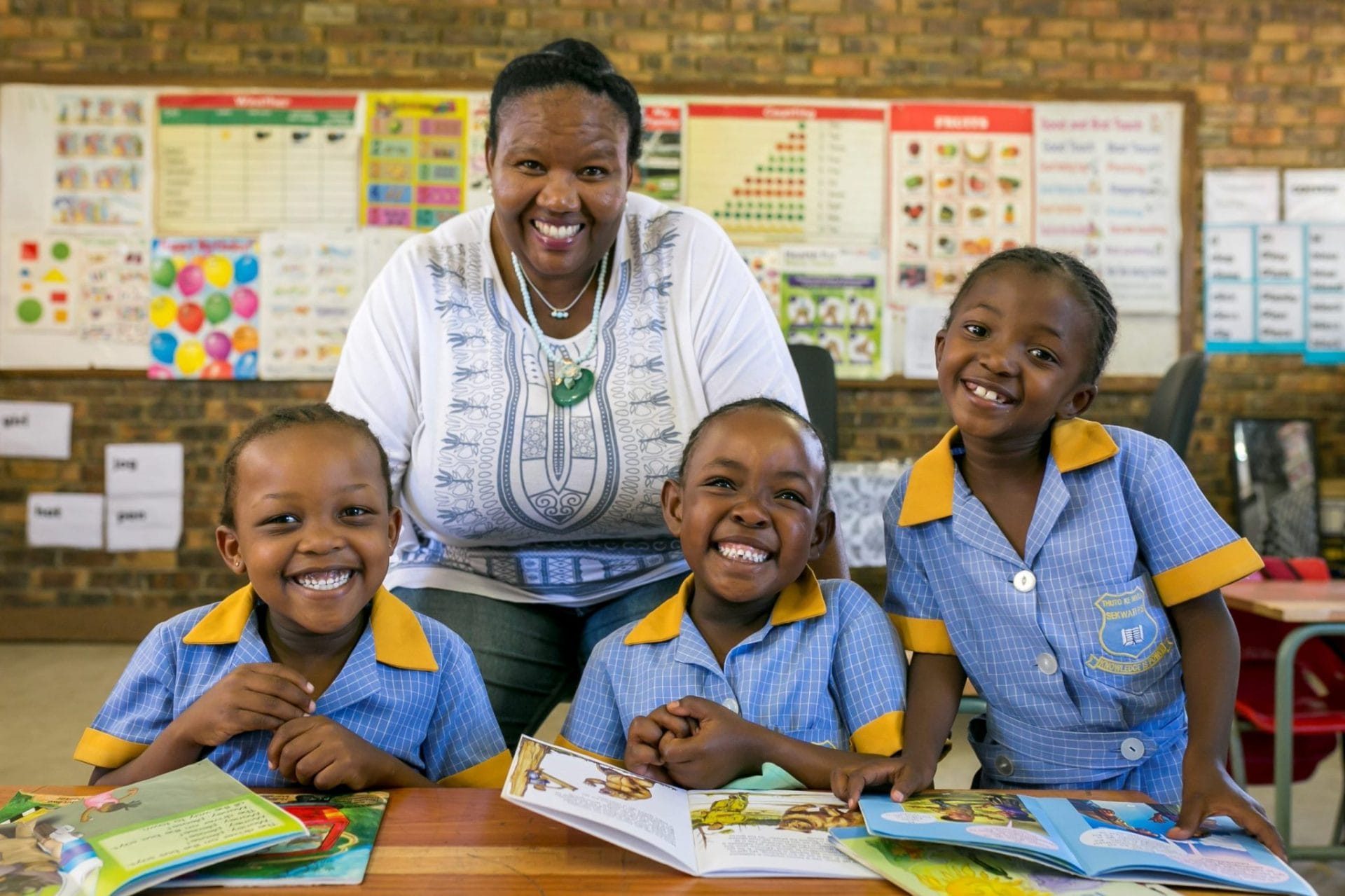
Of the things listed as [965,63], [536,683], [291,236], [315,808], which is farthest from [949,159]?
[315,808]

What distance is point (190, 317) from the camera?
4.32 m

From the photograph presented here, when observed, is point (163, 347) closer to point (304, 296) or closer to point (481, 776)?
point (304, 296)

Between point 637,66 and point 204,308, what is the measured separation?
196 centimetres

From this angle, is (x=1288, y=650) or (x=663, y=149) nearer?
(x=1288, y=650)

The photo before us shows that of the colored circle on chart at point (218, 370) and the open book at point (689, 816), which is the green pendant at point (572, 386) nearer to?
the open book at point (689, 816)

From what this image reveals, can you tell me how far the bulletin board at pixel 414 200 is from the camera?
14.1ft

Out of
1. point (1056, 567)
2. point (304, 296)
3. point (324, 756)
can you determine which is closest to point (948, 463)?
point (1056, 567)

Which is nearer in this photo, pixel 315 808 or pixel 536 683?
pixel 315 808

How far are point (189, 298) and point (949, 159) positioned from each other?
10.0 ft

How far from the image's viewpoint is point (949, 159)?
14.4 ft

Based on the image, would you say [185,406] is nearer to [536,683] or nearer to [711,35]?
[711,35]

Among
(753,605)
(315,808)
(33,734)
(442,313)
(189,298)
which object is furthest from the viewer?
(189,298)

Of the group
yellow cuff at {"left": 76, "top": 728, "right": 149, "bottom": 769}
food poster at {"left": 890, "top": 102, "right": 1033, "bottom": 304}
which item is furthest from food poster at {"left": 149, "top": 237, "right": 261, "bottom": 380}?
yellow cuff at {"left": 76, "top": 728, "right": 149, "bottom": 769}

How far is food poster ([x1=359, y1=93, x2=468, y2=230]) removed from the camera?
4312mm
